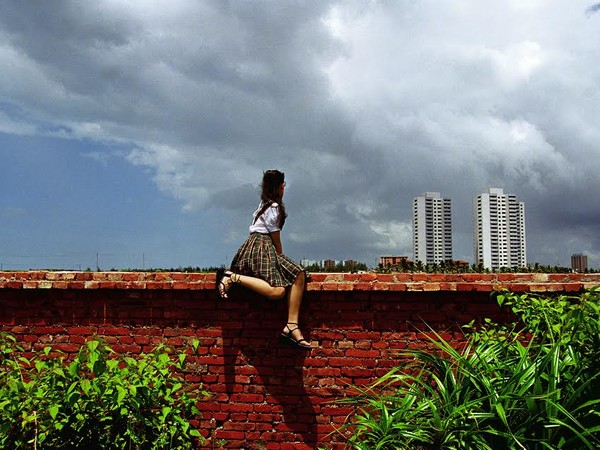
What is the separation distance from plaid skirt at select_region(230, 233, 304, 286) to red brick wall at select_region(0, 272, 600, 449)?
0.94 feet

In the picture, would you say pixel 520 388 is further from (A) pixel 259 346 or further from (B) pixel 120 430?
(B) pixel 120 430

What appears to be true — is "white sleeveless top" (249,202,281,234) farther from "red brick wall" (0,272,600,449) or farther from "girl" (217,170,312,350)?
"red brick wall" (0,272,600,449)

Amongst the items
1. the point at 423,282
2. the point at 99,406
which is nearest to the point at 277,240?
the point at 423,282

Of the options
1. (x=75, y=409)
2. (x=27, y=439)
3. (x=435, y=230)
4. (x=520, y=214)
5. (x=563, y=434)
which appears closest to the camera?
(x=563, y=434)

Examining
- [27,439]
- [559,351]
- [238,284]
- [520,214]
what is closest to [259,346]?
Result: [238,284]

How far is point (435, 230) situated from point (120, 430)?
24584 millimetres

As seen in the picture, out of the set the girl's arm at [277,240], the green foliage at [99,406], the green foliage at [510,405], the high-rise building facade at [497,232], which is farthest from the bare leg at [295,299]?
the high-rise building facade at [497,232]

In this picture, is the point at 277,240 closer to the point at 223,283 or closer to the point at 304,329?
the point at 223,283

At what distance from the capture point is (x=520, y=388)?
419cm

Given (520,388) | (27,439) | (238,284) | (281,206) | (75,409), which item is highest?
(281,206)

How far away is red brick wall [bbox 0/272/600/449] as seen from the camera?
19.7 ft

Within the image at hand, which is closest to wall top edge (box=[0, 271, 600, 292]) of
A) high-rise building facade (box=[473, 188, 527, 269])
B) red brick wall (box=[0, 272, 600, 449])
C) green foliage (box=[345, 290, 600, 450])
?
red brick wall (box=[0, 272, 600, 449])

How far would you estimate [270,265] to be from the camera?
19.2 feet

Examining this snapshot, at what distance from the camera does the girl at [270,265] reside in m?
5.86
